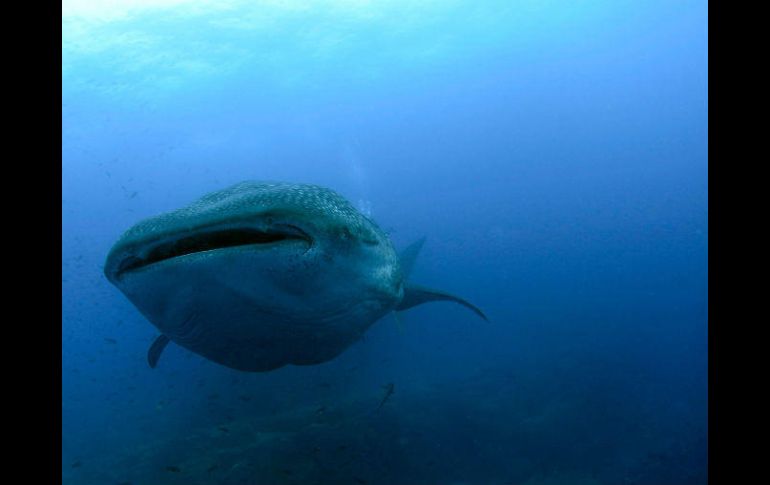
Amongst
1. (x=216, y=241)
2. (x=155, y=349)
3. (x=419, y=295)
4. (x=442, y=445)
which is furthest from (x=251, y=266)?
(x=442, y=445)

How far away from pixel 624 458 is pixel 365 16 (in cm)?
2582

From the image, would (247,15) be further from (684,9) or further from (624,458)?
(684,9)

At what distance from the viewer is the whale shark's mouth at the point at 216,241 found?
255 cm

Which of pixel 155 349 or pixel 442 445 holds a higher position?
pixel 155 349

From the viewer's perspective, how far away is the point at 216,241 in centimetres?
261

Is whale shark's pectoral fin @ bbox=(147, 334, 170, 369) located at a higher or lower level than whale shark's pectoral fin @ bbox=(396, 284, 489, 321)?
lower

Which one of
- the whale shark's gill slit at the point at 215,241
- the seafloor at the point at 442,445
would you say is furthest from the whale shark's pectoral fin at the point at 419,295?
the whale shark's gill slit at the point at 215,241

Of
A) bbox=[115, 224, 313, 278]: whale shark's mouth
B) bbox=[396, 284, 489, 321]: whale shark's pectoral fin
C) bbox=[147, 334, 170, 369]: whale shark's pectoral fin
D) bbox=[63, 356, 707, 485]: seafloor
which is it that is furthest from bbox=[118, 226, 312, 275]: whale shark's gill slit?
bbox=[147, 334, 170, 369]: whale shark's pectoral fin

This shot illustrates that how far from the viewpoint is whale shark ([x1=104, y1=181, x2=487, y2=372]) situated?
2520 millimetres

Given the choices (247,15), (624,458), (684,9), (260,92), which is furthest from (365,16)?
(684,9)

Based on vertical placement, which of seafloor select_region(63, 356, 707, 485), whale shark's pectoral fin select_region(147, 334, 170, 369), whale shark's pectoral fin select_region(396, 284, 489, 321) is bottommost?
seafloor select_region(63, 356, 707, 485)

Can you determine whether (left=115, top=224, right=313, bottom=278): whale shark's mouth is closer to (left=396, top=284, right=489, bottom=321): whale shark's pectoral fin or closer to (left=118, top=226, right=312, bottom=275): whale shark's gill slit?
(left=118, top=226, right=312, bottom=275): whale shark's gill slit

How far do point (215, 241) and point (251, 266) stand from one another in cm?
29

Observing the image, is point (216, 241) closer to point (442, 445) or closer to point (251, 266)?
point (251, 266)
